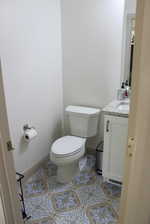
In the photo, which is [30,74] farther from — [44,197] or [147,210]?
[147,210]

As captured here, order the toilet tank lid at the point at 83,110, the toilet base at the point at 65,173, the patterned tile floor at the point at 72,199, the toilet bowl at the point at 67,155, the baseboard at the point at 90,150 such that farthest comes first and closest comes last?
the baseboard at the point at 90,150 < the toilet tank lid at the point at 83,110 < the toilet base at the point at 65,173 < the toilet bowl at the point at 67,155 < the patterned tile floor at the point at 72,199

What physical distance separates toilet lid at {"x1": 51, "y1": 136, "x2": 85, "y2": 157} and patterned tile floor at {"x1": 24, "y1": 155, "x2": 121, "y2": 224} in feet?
1.32

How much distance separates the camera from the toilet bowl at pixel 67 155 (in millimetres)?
2027

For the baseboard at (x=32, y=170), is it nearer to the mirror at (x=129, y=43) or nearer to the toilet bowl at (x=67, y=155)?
the toilet bowl at (x=67, y=155)

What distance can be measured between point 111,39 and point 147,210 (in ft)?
6.01

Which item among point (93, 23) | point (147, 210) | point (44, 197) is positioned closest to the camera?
point (147, 210)

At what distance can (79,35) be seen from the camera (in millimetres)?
2375

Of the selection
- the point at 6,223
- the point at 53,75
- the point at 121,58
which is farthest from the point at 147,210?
the point at 53,75

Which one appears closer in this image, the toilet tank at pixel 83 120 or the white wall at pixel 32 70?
the white wall at pixel 32 70

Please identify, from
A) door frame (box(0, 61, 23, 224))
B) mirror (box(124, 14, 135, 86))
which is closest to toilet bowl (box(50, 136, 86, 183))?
door frame (box(0, 61, 23, 224))

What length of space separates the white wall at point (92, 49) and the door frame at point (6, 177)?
153 cm

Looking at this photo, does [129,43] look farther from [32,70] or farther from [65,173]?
[65,173]

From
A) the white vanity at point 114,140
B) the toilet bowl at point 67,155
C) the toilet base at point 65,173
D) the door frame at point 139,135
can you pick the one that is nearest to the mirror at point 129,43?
the white vanity at point 114,140

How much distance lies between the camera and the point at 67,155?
2.02 metres
